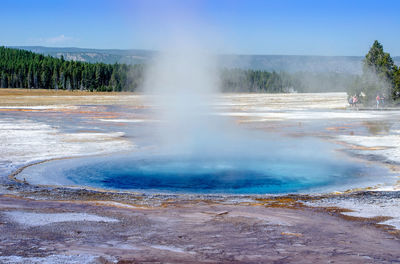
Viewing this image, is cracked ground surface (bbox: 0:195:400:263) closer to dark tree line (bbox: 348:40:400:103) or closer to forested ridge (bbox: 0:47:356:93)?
dark tree line (bbox: 348:40:400:103)

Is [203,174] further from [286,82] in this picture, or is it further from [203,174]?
[286,82]

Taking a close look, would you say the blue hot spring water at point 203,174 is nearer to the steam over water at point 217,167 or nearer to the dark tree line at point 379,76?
the steam over water at point 217,167

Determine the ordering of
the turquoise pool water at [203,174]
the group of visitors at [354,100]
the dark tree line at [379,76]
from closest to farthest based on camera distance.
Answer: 1. the turquoise pool water at [203,174]
2. the dark tree line at [379,76]
3. the group of visitors at [354,100]

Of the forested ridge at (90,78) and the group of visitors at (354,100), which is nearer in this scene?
the group of visitors at (354,100)

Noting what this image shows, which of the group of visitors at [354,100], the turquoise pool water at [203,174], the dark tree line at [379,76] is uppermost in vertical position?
the dark tree line at [379,76]

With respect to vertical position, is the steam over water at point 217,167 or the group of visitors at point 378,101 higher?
the group of visitors at point 378,101

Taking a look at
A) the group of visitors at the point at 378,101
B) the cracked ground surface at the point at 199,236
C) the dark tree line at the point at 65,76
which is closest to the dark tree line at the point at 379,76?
the group of visitors at the point at 378,101

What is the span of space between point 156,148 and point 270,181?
4.05m

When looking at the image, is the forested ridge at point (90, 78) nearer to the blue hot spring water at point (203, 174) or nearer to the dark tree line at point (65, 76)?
the dark tree line at point (65, 76)

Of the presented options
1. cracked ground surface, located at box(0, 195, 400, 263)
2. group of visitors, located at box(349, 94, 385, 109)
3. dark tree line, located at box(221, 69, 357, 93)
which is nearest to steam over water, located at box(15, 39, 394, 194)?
cracked ground surface, located at box(0, 195, 400, 263)

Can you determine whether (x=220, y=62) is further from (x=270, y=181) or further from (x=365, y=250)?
(x=365, y=250)

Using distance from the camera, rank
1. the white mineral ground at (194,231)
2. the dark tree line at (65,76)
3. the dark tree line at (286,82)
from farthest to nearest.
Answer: the dark tree line at (65,76), the dark tree line at (286,82), the white mineral ground at (194,231)

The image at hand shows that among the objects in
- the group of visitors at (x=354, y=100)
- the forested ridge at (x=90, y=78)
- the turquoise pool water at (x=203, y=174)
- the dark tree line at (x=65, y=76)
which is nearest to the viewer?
the turquoise pool water at (x=203, y=174)

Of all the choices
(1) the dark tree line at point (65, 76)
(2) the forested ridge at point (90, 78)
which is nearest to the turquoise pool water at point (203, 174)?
(2) the forested ridge at point (90, 78)
